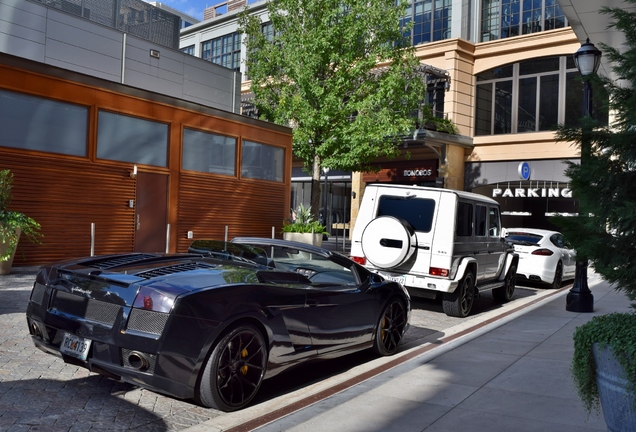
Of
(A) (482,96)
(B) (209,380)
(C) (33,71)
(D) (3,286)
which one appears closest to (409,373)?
(B) (209,380)

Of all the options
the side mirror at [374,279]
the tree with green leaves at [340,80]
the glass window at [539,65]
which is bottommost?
the side mirror at [374,279]

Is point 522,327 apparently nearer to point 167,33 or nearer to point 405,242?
point 405,242

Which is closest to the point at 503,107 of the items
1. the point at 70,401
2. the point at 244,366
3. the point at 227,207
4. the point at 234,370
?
the point at 227,207

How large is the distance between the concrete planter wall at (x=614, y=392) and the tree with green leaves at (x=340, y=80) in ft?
62.6

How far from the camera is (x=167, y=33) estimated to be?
21250 mm

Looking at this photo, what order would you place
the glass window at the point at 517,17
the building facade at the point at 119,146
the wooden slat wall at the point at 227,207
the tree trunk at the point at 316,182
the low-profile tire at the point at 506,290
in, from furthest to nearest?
the glass window at the point at 517,17
the tree trunk at the point at 316,182
the wooden slat wall at the point at 227,207
the building facade at the point at 119,146
the low-profile tire at the point at 506,290

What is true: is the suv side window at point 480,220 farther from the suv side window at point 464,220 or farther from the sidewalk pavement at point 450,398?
the sidewalk pavement at point 450,398

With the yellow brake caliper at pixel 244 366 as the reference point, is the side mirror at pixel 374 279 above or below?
above

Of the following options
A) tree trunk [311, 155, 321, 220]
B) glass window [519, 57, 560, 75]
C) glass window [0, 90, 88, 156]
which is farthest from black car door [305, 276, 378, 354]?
glass window [519, 57, 560, 75]

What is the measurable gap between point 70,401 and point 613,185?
4.42 meters

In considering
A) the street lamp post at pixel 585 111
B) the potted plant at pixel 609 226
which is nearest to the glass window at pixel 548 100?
the street lamp post at pixel 585 111

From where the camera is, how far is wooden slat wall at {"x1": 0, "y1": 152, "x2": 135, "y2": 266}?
13.4 metres

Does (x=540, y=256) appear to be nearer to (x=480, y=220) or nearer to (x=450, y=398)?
(x=480, y=220)

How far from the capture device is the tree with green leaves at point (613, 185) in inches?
162
